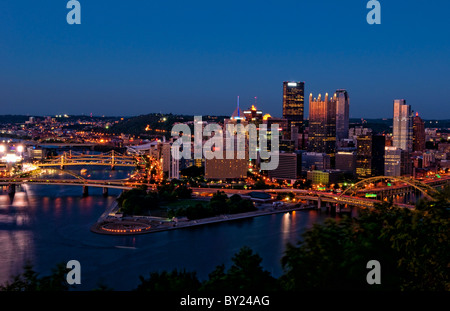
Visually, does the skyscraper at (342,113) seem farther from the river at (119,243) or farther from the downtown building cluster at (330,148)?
the river at (119,243)

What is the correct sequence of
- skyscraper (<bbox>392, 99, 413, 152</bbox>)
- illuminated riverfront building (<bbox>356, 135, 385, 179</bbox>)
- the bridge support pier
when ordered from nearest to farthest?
the bridge support pier < illuminated riverfront building (<bbox>356, 135, 385, 179</bbox>) < skyscraper (<bbox>392, 99, 413, 152</bbox>)

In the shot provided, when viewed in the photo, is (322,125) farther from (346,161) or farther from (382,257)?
(382,257)

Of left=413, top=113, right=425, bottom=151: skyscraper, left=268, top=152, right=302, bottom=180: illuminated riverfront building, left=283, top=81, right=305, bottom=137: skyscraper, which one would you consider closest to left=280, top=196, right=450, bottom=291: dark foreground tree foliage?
left=268, top=152, right=302, bottom=180: illuminated riverfront building

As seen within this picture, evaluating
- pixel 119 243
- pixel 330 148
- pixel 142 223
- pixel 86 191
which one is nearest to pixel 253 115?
pixel 330 148

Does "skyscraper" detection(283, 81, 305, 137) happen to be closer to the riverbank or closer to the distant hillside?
the distant hillside

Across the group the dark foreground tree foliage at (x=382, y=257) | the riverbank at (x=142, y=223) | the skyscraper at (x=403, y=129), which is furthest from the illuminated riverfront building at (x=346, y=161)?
the dark foreground tree foliage at (x=382, y=257)

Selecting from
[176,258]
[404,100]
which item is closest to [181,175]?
[176,258]
